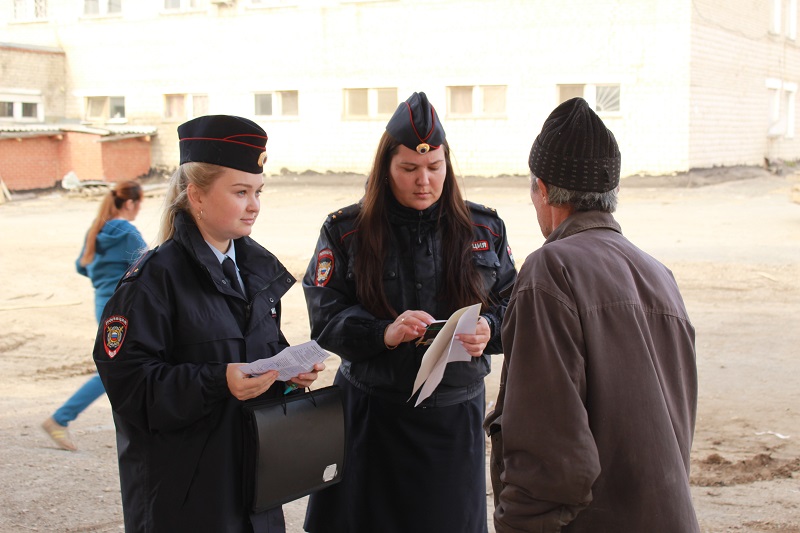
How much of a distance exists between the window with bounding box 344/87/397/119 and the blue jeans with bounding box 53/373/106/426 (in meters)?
20.6

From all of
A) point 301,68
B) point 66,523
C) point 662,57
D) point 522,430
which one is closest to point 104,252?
point 66,523

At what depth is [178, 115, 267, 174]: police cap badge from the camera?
9.21 ft

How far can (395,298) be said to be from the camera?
11.0 ft

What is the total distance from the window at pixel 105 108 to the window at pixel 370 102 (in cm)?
857

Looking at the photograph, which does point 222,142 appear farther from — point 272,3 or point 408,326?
point 272,3

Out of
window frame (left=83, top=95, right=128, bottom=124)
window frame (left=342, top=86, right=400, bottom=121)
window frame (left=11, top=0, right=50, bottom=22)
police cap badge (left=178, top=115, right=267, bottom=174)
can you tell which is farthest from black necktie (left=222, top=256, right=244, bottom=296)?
window frame (left=11, top=0, right=50, bottom=22)

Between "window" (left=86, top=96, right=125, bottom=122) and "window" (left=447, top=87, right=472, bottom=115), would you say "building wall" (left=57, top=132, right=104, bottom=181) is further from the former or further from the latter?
"window" (left=447, top=87, right=472, bottom=115)

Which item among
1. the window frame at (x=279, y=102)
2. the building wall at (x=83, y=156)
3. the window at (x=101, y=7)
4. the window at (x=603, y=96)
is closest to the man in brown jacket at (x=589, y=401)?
the window at (x=603, y=96)

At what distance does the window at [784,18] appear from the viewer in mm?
27781

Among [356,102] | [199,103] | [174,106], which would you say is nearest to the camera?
[356,102]

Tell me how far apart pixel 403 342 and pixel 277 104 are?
25.3 meters

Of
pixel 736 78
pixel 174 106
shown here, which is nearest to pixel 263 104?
pixel 174 106

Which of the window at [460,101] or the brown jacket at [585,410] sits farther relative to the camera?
the window at [460,101]

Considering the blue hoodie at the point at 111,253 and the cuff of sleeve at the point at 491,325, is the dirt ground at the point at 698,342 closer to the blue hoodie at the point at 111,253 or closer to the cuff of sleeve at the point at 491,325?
the blue hoodie at the point at 111,253
